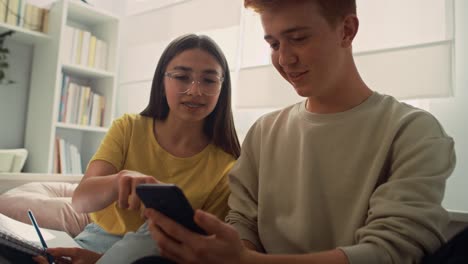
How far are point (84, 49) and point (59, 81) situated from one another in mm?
318

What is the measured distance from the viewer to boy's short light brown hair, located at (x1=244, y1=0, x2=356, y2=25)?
2.91ft

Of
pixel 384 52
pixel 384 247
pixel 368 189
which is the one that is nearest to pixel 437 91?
pixel 384 52

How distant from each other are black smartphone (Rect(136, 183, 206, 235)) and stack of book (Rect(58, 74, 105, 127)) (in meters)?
1.89

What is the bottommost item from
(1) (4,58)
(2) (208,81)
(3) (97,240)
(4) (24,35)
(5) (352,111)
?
(3) (97,240)

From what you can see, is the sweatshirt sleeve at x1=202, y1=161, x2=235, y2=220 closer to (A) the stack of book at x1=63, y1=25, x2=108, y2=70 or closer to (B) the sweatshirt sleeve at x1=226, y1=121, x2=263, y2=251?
(B) the sweatshirt sleeve at x1=226, y1=121, x2=263, y2=251

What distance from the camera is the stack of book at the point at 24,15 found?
6.99ft

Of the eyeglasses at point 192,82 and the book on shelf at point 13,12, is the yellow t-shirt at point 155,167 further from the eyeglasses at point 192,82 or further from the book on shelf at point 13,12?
the book on shelf at point 13,12

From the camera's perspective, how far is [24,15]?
7.29ft

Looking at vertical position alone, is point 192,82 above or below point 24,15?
below

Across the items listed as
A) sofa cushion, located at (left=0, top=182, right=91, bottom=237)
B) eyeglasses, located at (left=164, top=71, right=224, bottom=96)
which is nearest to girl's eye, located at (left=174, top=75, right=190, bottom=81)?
eyeglasses, located at (left=164, top=71, right=224, bottom=96)

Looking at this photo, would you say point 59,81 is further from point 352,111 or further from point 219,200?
point 352,111

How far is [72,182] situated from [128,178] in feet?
5.11

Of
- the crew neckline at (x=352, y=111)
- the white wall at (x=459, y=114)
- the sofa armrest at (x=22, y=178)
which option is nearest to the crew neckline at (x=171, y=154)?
the crew neckline at (x=352, y=111)

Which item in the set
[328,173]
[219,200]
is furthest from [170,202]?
[219,200]
